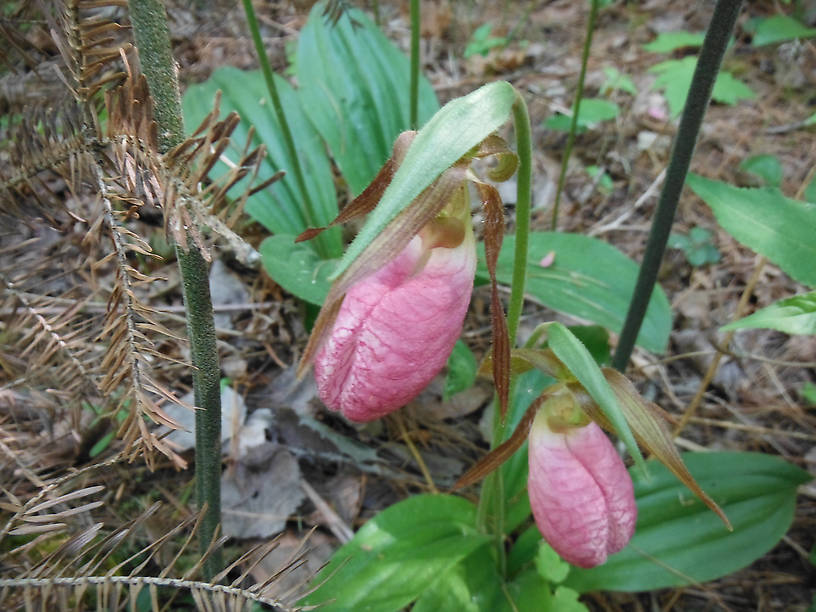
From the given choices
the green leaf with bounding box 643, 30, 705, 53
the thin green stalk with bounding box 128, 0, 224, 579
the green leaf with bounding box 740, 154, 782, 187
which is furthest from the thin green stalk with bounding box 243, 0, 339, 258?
the green leaf with bounding box 643, 30, 705, 53

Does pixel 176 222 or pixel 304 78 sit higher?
pixel 176 222

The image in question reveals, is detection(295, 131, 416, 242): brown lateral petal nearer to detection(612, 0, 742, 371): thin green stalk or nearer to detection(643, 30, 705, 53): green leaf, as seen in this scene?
detection(612, 0, 742, 371): thin green stalk

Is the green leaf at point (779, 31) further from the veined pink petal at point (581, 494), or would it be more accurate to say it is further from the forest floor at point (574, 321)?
the veined pink petal at point (581, 494)

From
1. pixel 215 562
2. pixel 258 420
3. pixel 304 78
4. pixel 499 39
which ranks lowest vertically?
pixel 258 420

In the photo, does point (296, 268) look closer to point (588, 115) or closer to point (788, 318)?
point (788, 318)

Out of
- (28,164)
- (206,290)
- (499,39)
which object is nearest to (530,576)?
(206,290)

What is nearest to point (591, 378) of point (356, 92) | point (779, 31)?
point (356, 92)

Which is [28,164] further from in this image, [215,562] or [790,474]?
[790,474]
